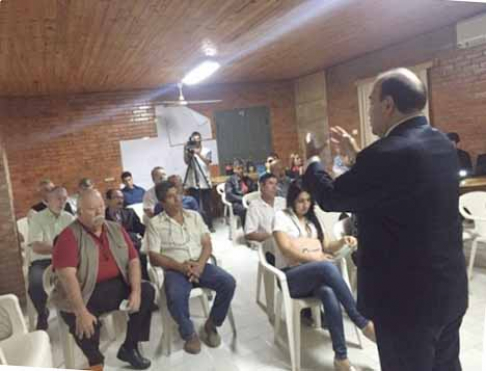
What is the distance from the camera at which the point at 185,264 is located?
225 centimetres

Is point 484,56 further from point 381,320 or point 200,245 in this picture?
point 381,320

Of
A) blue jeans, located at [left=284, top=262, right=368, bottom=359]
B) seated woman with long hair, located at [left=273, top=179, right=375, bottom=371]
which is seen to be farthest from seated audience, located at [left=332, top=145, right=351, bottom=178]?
blue jeans, located at [left=284, top=262, right=368, bottom=359]

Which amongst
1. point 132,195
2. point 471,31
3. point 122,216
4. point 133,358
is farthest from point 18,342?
point 471,31

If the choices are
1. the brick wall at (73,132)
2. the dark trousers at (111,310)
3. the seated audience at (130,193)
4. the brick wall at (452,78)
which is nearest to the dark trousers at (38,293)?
the dark trousers at (111,310)

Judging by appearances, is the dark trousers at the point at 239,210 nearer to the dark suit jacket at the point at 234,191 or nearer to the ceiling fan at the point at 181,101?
the dark suit jacket at the point at 234,191

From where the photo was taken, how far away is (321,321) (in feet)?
7.45

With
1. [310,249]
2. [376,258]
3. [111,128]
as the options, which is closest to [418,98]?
[376,258]

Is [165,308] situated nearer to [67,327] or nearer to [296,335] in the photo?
[67,327]

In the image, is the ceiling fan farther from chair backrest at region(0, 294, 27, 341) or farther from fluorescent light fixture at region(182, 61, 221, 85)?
chair backrest at region(0, 294, 27, 341)

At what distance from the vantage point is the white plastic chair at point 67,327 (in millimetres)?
1929

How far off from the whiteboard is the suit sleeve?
5.25 meters

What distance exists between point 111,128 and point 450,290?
5.69m

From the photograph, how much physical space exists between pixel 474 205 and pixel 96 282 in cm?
270

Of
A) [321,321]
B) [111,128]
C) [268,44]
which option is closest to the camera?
[321,321]
